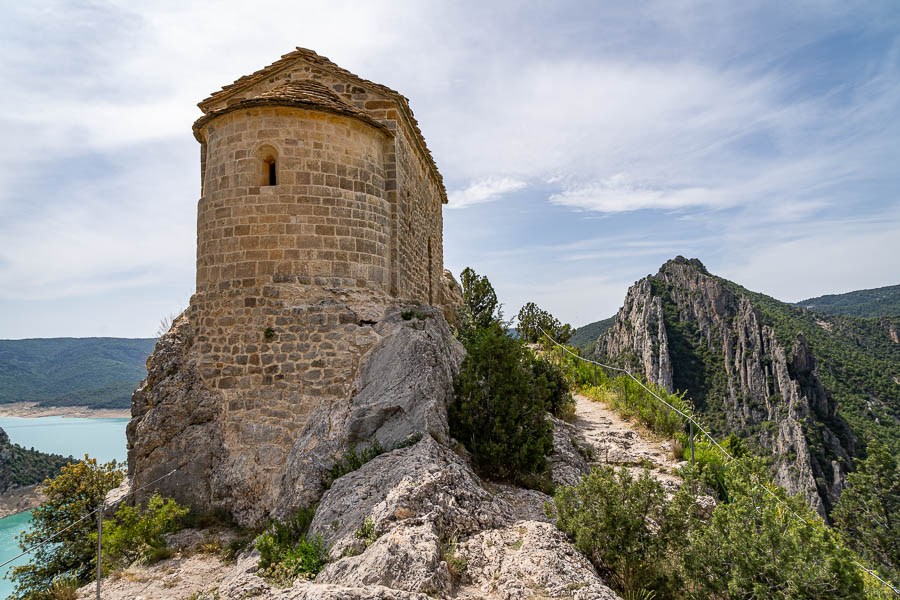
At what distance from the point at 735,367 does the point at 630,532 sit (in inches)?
3247

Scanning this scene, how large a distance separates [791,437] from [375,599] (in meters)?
71.5

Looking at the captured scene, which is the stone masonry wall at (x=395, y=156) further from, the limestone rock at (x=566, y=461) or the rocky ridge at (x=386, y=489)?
the limestone rock at (x=566, y=461)

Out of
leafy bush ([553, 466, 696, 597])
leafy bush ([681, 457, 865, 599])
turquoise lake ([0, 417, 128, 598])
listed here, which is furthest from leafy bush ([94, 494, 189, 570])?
turquoise lake ([0, 417, 128, 598])

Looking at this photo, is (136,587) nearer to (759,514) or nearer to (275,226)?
(275,226)

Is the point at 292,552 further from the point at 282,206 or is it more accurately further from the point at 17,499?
the point at 17,499

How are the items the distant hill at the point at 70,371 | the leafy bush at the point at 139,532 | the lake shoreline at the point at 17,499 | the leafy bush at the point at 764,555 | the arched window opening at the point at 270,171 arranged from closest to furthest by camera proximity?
the leafy bush at the point at 764,555 → the leafy bush at the point at 139,532 → the arched window opening at the point at 270,171 → the lake shoreline at the point at 17,499 → the distant hill at the point at 70,371

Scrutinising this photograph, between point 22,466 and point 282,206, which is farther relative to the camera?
point 22,466

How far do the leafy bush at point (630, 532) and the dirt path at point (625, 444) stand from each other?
273cm

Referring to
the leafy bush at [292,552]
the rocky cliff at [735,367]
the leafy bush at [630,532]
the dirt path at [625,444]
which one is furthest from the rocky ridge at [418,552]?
the rocky cliff at [735,367]

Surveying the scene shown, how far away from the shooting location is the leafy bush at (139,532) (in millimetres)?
6801

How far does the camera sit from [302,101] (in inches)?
313

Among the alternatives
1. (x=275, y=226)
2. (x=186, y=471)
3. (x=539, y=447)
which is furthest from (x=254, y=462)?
(x=539, y=447)

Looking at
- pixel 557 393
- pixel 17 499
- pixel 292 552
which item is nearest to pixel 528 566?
pixel 292 552

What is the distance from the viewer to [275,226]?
26.2ft
